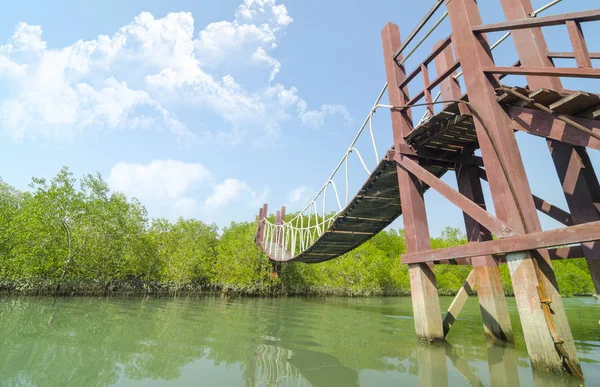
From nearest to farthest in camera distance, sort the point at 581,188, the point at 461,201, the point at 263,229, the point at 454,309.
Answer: the point at 581,188
the point at 461,201
the point at 454,309
the point at 263,229

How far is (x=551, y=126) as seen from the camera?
134 inches

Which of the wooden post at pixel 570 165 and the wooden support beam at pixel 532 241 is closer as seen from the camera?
the wooden support beam at pixel 532 241

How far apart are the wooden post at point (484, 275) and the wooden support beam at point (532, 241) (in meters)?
1.43

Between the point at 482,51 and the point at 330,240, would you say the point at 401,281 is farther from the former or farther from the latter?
the point at 482,51

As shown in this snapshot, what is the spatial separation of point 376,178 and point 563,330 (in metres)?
3.88

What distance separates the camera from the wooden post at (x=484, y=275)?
4.92 metres

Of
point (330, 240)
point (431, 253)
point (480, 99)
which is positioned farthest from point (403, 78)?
point (330, 240)

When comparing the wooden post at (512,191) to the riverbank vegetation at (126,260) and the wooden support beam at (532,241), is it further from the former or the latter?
the riverbank vegetation at (126,260)

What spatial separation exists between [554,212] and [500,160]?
2.15 m

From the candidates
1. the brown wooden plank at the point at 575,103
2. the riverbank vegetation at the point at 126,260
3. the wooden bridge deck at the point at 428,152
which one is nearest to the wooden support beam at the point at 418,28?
the wooden bridge deck at the point at 428,152

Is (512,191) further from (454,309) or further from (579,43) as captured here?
(454,309)

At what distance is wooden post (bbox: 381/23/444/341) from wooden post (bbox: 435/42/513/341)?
2.92 feet

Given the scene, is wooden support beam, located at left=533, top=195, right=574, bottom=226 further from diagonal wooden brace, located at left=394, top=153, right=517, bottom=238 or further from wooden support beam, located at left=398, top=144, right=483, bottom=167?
diagonal wooden brace, located at left=394, top=153, right=517, bottom=238

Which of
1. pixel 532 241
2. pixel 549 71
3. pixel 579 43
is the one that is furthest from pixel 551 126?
pixel 532 241
